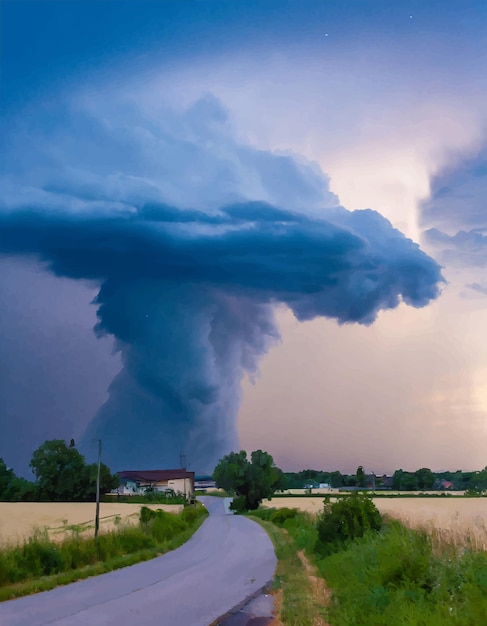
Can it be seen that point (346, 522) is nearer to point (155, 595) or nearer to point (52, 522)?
point (155, 595)

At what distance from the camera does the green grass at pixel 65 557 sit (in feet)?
56.5

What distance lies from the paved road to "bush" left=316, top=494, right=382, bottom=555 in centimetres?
196

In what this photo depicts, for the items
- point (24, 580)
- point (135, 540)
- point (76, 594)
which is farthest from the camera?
point (135, 540)

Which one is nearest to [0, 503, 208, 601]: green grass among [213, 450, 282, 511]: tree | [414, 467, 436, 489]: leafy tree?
[213, 450, 282, 511]: tree

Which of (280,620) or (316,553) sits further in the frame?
(316,553)

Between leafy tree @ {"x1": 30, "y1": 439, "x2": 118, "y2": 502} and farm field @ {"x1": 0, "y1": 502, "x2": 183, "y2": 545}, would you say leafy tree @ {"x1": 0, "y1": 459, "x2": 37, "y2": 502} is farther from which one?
farm field @ {"x1": 0, "y1": 502, "x2": 183, "y2": 545}

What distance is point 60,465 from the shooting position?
103500 millimetres

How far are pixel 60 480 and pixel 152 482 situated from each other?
2797 cm

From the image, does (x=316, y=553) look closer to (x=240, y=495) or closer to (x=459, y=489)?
(x=240, y=495)

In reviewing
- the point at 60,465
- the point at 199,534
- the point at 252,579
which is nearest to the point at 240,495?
the point at 60,465

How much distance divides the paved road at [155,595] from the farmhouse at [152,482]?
3969 inches

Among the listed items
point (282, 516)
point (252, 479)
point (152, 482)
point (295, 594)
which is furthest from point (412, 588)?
point (152, 482)

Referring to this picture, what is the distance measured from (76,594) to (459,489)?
5104 inches

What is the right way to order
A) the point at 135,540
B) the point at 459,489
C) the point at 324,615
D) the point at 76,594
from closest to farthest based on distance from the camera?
1. the point at 324,615
2. the point at 76,594
3. the point at 135,540
4. the point at 459,489
